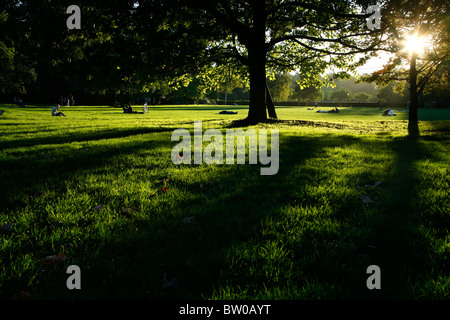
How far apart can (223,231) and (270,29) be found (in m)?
19.9

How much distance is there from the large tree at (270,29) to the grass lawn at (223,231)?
835 centimetres

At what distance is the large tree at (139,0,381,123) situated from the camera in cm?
1197

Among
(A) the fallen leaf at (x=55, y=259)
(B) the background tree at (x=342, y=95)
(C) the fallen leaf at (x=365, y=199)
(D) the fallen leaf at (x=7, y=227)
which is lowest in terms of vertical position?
(A) the fallen leaf at (x=55, y=259)

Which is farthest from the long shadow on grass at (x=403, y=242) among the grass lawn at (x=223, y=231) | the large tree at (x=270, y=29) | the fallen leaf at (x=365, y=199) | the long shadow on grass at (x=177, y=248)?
the large tree at (x=270, y=29)

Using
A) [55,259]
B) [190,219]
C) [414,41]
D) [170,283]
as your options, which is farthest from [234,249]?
[414,41]

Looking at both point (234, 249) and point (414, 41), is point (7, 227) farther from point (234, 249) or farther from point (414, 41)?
point (414, 41)

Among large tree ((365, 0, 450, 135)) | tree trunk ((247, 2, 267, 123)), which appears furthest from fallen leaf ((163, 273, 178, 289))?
tree trunk ((247, 2, 267, 123))

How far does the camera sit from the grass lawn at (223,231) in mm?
1975

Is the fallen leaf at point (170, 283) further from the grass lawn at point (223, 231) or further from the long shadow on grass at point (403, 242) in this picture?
the long shadow on grass at point (403, 242)

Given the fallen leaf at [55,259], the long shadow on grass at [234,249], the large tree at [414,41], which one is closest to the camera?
the long shadow on grass at [234,249]

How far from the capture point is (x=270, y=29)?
1905 cm

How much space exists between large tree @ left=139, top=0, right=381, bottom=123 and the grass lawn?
27.4ft

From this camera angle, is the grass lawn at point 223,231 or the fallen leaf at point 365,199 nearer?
the grass lawn at point 223,231
